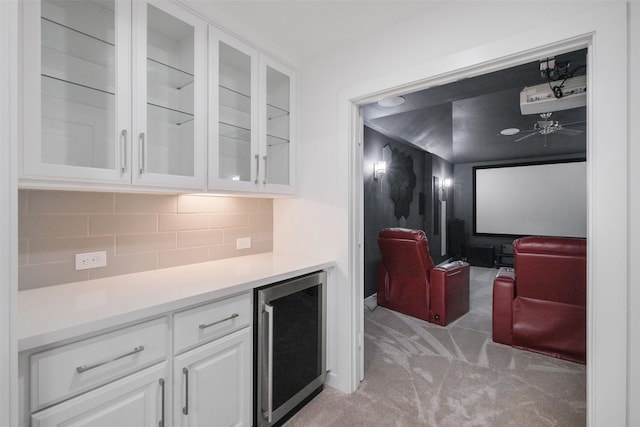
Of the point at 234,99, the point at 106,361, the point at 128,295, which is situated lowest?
the point at 106,361

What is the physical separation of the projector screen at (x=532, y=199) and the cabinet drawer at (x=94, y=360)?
7890 mm

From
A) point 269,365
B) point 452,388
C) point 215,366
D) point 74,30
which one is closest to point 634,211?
point 452,388

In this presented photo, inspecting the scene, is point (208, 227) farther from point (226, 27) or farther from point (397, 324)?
point (397, 324)

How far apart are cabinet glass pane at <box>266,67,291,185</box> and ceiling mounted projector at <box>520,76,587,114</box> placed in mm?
1948

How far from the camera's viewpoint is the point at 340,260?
210 cm

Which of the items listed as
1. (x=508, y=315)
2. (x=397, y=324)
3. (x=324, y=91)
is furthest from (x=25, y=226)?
(x=508, y=315)

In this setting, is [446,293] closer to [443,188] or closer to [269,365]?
[269,365]

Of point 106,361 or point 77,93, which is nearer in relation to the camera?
point 106,361

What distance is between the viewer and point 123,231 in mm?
1667

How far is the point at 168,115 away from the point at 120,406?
1.35 m

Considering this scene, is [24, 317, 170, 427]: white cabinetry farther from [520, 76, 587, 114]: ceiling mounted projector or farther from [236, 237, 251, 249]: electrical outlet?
[520, 76, 587, 114]: ceiling mounted projector

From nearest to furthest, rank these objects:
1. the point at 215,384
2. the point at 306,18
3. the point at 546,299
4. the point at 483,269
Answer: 1. the point at 215,384
2. the point at 306,18
3. the point at 546,299
4. the point at 483,269

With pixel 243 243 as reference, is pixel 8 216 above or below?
above

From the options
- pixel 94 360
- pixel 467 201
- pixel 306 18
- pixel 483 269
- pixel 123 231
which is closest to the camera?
pixel 94 360
